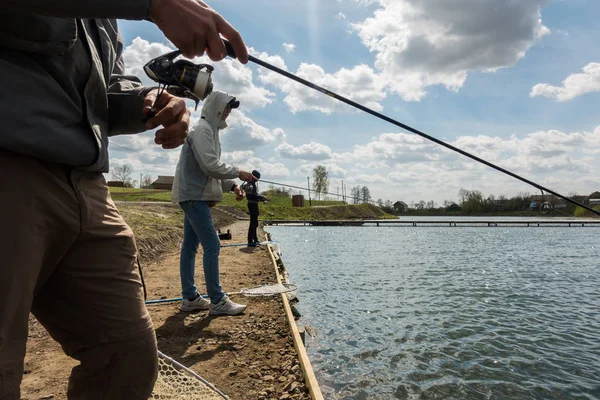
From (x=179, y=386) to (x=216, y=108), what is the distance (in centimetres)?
277

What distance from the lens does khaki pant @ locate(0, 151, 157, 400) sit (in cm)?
105

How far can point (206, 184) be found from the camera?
412cm

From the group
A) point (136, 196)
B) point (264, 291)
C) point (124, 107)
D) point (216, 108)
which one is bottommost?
point (264, 291)

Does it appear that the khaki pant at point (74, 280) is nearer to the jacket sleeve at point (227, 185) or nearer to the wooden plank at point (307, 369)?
the wooden plank at point (307, 369)

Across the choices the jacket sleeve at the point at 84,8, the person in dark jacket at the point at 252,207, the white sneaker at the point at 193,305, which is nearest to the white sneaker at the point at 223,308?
the white sneaker at the point at 193,305

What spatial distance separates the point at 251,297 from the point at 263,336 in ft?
4.96

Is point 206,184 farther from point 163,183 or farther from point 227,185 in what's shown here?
point 163,183

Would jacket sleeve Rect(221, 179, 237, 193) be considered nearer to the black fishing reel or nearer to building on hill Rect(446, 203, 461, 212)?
the black fishing reel

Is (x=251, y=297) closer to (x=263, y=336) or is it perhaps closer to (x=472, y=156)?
(x=263, y=336)

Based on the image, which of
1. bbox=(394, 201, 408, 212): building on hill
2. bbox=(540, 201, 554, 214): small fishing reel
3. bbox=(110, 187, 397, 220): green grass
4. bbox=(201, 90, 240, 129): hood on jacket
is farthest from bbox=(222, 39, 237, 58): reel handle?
bbox=(394, 201, 408, 212): building on hill

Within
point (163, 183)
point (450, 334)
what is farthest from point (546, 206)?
point (163, 183)

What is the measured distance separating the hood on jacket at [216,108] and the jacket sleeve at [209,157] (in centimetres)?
17

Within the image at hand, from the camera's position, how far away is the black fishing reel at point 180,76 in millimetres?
1821

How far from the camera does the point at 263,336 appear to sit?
3740 millimetres
